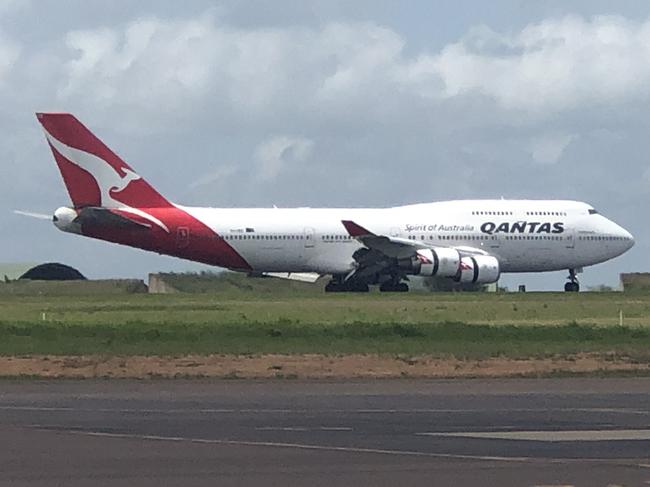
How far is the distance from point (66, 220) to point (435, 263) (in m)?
14.1

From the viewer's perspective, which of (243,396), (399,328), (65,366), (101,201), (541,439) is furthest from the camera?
(101,201)

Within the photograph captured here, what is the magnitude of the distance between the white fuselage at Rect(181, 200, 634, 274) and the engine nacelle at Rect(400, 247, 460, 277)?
2.28 meters

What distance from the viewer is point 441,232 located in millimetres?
64625

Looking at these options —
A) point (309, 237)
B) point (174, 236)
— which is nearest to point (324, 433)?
point (174, 236)

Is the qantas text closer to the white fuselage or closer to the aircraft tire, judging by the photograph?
the white fuselage

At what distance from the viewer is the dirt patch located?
27.4m

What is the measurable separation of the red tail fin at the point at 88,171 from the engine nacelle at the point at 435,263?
10154mm

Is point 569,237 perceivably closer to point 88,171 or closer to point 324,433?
point 88,171

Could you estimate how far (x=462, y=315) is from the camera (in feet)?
150

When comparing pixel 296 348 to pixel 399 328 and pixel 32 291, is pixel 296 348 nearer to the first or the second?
pixel 399 328

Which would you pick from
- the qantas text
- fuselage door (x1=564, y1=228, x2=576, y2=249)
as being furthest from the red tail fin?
fuselage door (x1=564, y1=228, x2=576, y2=249)

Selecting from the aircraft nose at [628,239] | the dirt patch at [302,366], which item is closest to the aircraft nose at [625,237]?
the aircraft nose at [628,239]

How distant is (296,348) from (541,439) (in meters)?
16.2

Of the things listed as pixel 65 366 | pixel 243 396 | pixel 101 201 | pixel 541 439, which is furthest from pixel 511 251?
pixel 541 439
